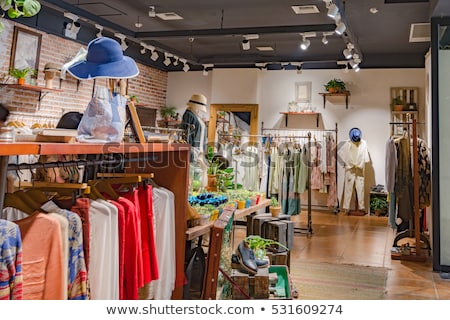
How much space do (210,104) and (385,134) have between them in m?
3.64

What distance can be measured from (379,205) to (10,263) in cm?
723

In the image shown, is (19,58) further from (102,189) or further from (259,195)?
(102,189)

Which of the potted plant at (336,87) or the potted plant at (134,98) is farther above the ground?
the potted plant at (336,87)

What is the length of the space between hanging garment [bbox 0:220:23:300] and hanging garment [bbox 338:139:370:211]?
7.14m

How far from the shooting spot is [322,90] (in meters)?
8.18

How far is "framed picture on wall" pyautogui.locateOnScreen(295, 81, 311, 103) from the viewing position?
8219 millimetres

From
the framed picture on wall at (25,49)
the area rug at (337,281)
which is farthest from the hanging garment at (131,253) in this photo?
the framed picture on wall at (25,49)

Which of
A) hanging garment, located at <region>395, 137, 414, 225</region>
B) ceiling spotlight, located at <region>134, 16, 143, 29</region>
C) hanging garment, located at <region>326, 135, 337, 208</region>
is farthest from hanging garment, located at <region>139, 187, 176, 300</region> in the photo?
A: hanging garment, located at <region>326, 135, 337, 208</region>

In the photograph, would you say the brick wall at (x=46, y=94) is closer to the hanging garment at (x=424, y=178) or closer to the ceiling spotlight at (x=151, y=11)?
the ceiling spotlight at (x=151, y=11)

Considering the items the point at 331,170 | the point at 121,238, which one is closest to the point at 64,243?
the point at 121,238

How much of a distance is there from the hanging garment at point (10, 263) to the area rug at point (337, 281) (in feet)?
8.16

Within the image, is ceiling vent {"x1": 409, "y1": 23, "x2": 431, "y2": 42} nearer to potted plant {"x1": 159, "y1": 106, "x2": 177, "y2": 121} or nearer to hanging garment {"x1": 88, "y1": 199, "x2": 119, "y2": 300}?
potted plant {"x1": 159, "y1": 106, "x2": 177, "y2": 121}

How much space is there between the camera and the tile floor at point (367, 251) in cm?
353

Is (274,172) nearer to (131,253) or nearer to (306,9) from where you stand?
(306,9)
